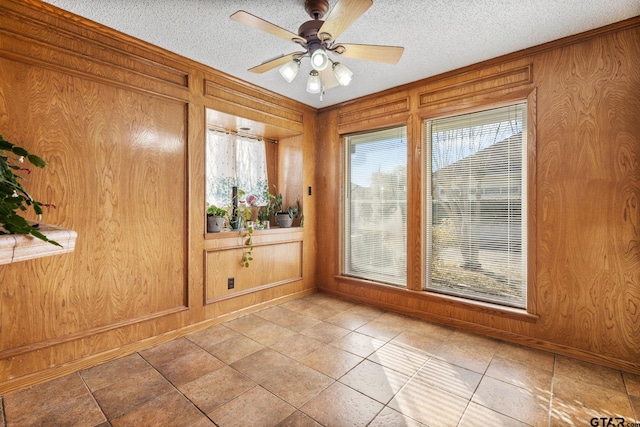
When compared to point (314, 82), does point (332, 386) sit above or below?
below

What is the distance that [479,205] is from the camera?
3.05m

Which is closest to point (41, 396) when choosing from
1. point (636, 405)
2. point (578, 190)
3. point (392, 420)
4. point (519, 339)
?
point (392, 420)

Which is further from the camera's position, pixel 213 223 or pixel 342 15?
pixel 213 223

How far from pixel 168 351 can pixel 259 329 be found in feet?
2.70

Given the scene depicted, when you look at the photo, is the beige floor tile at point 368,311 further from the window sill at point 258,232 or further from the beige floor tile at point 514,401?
the beige floor tile at point 514,401

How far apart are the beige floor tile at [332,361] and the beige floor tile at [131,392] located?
1.02m

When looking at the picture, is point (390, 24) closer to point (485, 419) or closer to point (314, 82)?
point (314, 82)

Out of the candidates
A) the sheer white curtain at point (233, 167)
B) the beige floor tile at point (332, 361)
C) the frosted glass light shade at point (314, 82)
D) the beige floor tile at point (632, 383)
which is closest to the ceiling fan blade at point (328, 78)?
the frosted glass light shade at point (314, 82)

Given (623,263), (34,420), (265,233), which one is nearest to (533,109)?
(623,263)

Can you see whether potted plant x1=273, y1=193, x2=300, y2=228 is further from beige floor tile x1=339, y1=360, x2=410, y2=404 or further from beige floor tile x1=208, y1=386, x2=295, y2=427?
beige floor tile x1=208, y1=386, x2=295, y2=427

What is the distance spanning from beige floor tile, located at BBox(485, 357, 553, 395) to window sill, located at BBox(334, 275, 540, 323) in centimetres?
47

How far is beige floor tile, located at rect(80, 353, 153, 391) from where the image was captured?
2129 mm

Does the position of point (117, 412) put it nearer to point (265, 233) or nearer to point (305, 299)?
point (265, 233)

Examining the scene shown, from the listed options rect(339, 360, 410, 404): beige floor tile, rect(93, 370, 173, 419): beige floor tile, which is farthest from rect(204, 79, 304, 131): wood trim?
rect(339, 360, 410, 404): beige floor tile
